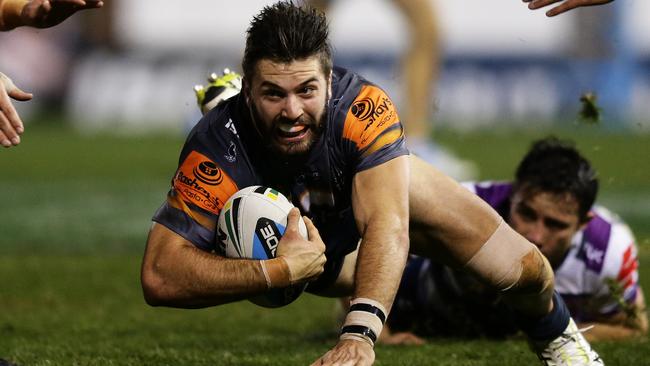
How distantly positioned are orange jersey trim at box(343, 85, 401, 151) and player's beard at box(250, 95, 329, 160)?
141mm

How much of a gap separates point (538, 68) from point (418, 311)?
16.4 metres

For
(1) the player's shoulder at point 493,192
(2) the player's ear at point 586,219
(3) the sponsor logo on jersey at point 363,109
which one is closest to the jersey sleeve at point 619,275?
(2) the player's ear at point 586,219

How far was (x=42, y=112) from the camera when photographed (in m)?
24.3

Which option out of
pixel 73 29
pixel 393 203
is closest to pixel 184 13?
pixel 73 29

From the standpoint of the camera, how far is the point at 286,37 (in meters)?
4.88

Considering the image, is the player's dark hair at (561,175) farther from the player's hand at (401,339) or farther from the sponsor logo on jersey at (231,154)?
the sponsor logo on jersey at (231,154)

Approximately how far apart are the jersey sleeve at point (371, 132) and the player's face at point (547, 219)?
1.53m

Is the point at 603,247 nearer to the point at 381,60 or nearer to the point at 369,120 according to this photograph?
the point at 369,120

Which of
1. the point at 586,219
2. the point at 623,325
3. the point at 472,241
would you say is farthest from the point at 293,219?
the point at 623,325

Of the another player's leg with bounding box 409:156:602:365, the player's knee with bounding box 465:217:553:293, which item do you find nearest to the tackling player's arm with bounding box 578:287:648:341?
the another player's leg with bounding box 409:156:602:365

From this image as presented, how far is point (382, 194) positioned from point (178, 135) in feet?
58.8

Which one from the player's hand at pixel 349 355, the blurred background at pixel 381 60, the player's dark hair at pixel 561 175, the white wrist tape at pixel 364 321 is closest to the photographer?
the player's hand at pixel 349 355

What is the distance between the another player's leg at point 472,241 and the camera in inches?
209

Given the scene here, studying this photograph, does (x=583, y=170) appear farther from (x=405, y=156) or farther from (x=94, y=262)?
(x=94, y=262)
